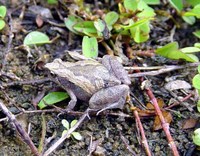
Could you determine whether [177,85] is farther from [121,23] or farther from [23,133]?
[23,133]

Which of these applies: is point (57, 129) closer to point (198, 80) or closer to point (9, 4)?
point (198, 80)

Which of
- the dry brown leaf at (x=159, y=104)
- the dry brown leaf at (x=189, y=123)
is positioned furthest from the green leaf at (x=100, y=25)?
the dry brown leaf at (x=189, y=123)

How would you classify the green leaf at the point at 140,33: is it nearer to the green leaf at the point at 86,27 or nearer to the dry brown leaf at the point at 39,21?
the green leaf at the point at 86,27

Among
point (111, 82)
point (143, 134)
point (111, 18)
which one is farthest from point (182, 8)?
point (143, 134)

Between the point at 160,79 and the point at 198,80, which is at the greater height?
the point at 198,80

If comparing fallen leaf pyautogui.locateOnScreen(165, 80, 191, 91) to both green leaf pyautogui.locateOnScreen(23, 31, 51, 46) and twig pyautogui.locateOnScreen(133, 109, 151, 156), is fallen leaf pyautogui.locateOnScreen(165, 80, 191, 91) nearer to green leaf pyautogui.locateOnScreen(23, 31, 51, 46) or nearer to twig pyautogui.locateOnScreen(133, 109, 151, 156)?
twig pyautogui.locateOnScreen(133, 109, 151, 156)

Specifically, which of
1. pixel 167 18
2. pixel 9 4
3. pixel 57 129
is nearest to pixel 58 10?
pixel 9 4
